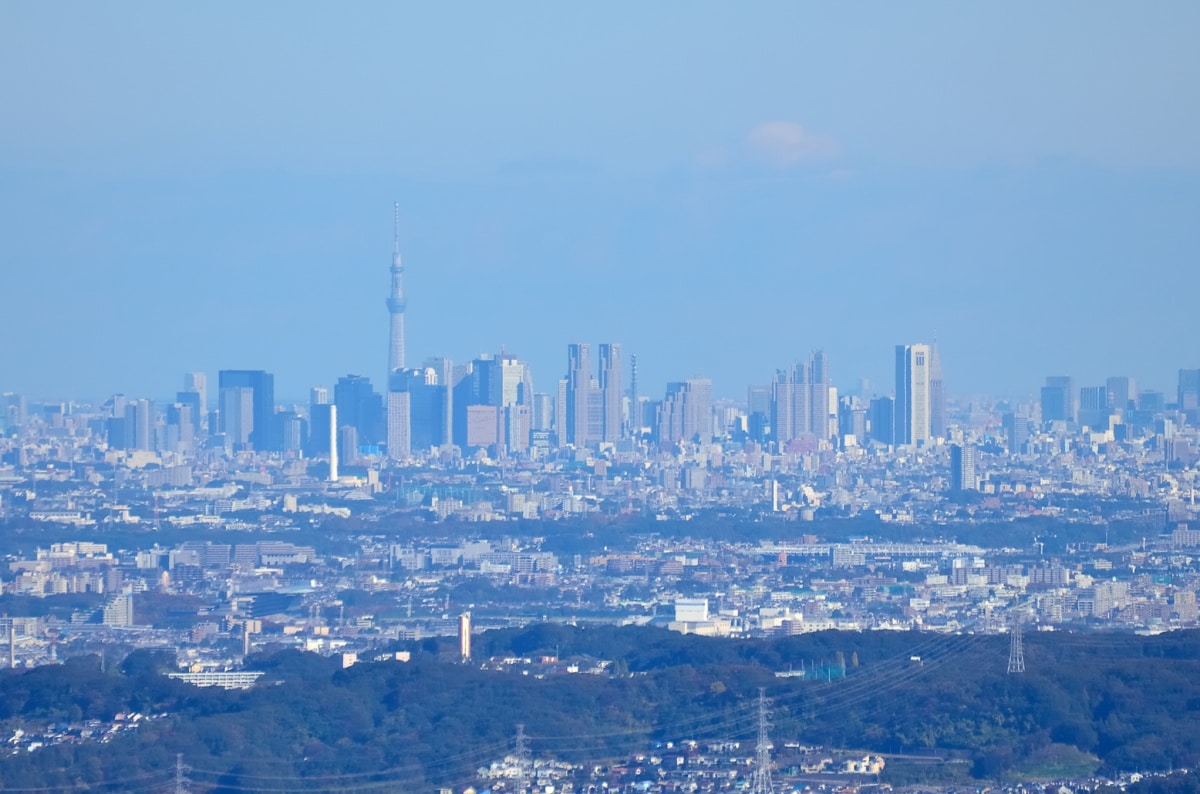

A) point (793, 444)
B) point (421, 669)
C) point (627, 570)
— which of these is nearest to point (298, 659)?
point (421, 669)

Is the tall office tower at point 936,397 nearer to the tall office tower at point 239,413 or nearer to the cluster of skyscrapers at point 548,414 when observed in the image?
the cluster of skyscrapers at point 548,414

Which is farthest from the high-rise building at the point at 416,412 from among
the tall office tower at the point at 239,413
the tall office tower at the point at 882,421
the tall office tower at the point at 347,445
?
the tall office tower at the point at 882,421

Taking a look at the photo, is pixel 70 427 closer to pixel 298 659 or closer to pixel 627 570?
pixel 627 570

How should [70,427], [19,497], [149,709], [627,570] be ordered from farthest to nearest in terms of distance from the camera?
[70,427] → [19,497] → [627,570] → [149,709]

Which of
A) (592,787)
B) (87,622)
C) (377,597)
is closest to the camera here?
(592,787)

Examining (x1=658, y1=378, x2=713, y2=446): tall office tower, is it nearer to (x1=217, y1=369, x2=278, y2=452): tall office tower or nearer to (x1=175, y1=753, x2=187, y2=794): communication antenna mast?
(x1=217, y1=369, x2=278, y2=452): tall office tower

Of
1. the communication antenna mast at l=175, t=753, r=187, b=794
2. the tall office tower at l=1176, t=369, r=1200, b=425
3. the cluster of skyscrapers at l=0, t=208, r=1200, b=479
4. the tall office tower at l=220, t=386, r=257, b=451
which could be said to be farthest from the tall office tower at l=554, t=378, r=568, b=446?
the communication antenna mast at l=175, t=753, r=187, b=794

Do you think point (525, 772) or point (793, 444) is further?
point (793, 444)
